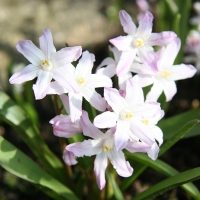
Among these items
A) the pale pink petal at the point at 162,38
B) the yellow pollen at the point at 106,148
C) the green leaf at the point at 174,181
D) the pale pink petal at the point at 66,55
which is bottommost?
the green leaf at the point at 174,181

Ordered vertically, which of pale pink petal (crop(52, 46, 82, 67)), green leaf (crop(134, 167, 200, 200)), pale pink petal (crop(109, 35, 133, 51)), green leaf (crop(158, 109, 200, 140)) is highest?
pale pink petal (crop(52, 46, 82, 67))

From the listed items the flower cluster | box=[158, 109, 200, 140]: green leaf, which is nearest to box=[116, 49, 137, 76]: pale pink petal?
the flower cluster

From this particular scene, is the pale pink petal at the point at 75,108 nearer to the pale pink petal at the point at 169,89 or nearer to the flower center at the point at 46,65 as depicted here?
the flower center at the point at 46,65

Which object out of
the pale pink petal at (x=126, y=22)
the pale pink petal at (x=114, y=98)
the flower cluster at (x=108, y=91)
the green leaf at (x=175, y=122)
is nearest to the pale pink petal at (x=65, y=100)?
the flower cluster at (x=108, y=91)

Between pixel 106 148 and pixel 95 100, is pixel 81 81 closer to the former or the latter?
pixel 95 100

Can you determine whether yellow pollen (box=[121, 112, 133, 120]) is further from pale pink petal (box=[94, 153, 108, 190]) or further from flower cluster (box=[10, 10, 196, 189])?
pale pink petal (box=[94, 153, 108, 190])

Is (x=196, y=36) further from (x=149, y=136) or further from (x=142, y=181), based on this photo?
(x=149, y=136)

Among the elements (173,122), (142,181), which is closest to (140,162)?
(173,122)
